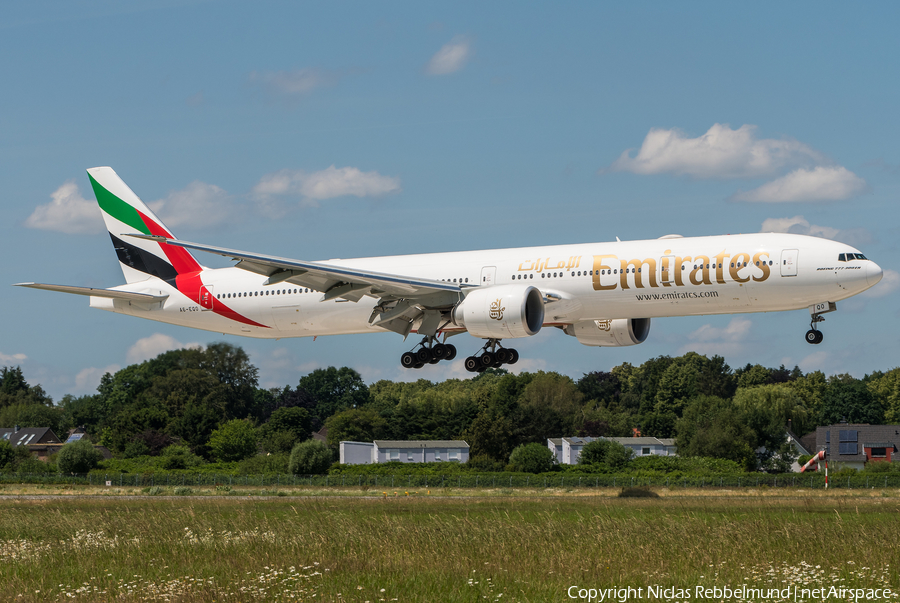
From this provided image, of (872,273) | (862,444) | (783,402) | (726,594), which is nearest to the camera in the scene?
(726,594)

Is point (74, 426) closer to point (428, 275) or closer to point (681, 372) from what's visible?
point (681, 372)

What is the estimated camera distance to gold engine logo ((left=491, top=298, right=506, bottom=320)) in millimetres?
36312

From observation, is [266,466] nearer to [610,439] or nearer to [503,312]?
[610,439]

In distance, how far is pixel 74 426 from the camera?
15162 cm

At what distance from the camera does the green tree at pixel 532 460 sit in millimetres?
76000

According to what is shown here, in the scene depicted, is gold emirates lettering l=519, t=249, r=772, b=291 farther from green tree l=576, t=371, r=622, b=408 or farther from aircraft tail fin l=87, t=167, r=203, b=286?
green tree l=576, t=371, r=622, b=408

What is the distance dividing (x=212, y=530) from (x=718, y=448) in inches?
2720

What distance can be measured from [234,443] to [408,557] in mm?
78758

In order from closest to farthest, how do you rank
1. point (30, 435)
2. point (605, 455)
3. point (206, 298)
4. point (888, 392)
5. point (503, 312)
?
point (503, 312)
point (206, 298)
point (605, 455)
point (30, 435)
point (888, 392)

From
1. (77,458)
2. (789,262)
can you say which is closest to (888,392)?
(77,458)

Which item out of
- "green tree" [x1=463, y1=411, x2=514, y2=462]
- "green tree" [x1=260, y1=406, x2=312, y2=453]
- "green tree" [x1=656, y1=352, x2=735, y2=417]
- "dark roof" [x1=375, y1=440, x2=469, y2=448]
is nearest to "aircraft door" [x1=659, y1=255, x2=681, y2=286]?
"green tree" [x1=463, y1=411, x2=514, y2=462]

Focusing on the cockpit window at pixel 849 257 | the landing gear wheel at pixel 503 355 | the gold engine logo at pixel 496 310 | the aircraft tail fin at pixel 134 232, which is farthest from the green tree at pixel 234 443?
the cockpit window at pixel 849 257

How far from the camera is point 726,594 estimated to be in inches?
693

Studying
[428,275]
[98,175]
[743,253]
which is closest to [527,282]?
[428,275]
